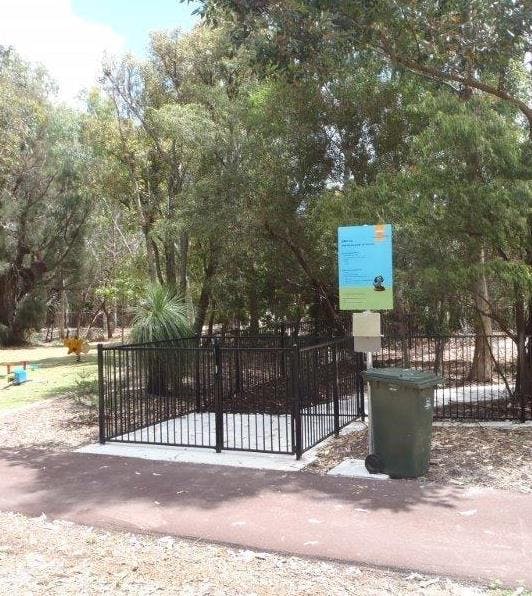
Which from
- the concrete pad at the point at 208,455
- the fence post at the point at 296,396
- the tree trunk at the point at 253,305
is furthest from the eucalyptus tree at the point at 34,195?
the fence post at the point at 296,396

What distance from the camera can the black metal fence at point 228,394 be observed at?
26.0 ft

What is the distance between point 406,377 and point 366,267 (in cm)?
141

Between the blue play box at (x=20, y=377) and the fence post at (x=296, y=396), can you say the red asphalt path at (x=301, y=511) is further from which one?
the blue play box at (x=20, y=377)

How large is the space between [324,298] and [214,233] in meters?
3.76

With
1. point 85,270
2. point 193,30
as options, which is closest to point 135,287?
point 85,270

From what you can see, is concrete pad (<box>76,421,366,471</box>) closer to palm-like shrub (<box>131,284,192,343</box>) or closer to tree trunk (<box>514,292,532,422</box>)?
tree trunk (<box>514,292,532,422</box>)

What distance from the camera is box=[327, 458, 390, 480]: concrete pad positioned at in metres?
6.45

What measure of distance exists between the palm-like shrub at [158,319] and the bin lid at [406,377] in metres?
6.32

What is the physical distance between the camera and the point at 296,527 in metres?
5.13

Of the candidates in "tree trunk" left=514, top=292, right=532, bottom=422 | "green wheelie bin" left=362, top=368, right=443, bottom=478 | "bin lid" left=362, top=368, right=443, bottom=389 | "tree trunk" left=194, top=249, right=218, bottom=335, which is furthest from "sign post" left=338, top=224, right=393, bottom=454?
"tree trunk" left=194, top=249, right=218, bottom=335

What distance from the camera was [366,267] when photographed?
7.16m

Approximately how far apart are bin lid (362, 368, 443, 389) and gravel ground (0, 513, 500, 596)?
7.65 feet

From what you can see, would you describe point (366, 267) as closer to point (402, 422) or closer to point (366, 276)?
point (366, 276)

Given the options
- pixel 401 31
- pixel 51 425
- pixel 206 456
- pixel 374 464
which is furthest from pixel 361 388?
Answer: pixel 401 31
